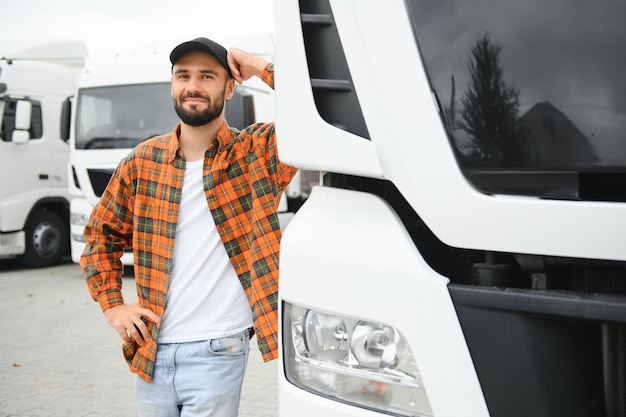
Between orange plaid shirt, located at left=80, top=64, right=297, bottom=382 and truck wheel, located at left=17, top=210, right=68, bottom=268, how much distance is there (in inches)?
378

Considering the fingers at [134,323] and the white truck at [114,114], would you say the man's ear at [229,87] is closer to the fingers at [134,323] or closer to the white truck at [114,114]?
the fingers at [134,323]

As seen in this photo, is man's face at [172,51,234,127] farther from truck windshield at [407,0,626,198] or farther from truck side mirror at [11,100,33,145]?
truck side mirror at [11,100,33,145]

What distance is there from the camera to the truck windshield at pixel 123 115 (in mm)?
10016

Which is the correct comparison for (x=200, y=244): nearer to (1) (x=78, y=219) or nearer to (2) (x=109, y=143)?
(2) (x=109, y=143)

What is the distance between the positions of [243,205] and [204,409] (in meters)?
0.69

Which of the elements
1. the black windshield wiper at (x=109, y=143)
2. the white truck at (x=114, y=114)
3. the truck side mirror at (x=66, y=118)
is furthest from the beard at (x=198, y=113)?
the truck side mirror at (x=66, y=118)

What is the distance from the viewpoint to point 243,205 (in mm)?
2457

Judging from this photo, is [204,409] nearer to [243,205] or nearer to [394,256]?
[243,205]

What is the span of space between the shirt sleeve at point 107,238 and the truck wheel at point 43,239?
950 cm

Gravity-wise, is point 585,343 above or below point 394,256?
below

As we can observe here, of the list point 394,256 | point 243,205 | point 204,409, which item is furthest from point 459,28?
point 204,409

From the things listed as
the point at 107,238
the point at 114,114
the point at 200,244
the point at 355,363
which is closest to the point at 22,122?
the point at 114,114

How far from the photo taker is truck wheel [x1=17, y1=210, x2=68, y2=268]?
Result: 11.4 meters

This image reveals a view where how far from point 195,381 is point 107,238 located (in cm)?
63
